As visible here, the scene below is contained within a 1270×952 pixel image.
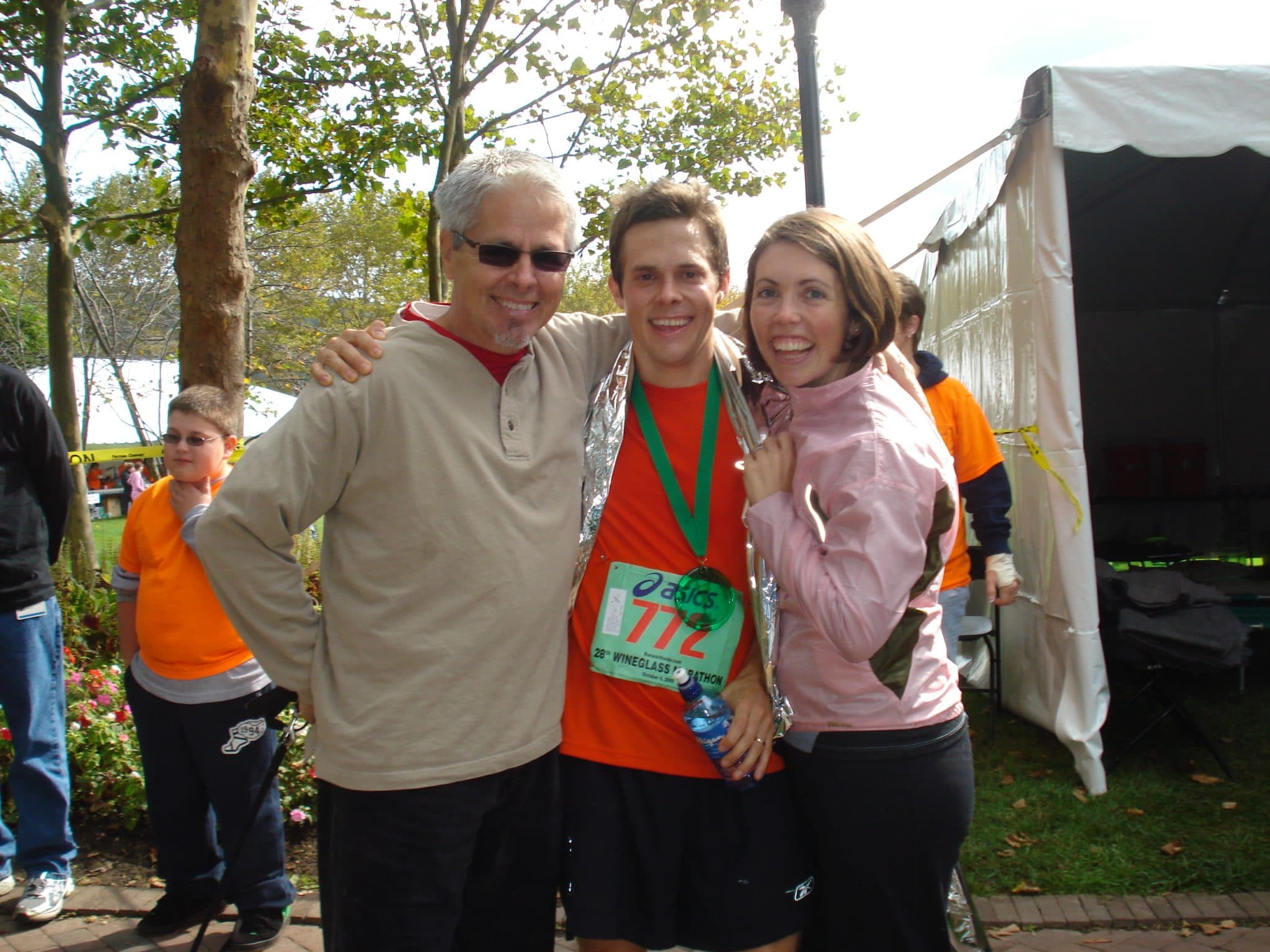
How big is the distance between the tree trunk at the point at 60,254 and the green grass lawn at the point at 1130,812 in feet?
21.8

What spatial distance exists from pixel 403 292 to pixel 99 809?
22265 mm

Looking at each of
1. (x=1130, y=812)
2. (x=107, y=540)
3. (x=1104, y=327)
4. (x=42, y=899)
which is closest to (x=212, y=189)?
(x=42, y=899)

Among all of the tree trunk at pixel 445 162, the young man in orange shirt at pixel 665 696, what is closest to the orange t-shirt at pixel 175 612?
the young man in orange shirt at pixel 665 696

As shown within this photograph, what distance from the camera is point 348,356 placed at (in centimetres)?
190

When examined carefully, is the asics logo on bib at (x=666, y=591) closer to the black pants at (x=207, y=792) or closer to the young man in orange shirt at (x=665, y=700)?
the young man in orange shirt at (x=665, y=700)

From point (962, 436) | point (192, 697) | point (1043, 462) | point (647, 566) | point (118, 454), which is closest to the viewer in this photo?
point (647, 566)

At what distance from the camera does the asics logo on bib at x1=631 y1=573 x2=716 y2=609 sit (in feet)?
6.49

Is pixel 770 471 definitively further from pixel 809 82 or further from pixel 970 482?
pixel 809 82

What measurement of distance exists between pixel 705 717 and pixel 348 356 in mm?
1015

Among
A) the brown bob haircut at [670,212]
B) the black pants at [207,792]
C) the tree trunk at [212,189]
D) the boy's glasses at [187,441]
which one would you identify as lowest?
the black pants at [207,792]

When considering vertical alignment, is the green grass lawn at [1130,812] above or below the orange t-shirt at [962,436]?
below

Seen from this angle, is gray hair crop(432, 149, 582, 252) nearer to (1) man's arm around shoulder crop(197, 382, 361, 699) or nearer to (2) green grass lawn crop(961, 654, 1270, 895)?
(1) man's arm around shoulder crop(197, 382, 361, 699)

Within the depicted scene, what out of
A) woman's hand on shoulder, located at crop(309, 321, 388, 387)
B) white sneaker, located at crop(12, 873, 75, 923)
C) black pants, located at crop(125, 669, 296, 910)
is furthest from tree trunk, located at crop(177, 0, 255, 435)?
woman's hand on shoulder, located at crop(309, 321, 388, 387)

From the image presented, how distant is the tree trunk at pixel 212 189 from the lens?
4176 millimetres
